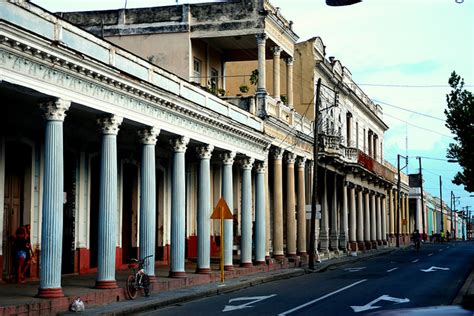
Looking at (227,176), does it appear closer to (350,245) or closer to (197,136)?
(197,136)

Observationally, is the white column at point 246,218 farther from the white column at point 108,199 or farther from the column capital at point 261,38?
the white column at point 108,199

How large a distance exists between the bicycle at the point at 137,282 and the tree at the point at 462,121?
1569 centimetres

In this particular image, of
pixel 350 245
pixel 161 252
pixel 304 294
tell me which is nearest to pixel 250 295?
pixel 304 294

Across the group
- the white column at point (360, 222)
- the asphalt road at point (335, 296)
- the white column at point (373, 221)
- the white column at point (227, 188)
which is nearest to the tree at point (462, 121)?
the asphalt road at point (335, 296)

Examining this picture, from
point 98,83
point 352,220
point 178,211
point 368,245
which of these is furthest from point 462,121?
point 368,245

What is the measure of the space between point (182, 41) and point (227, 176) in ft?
23.0

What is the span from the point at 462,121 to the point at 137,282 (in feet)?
54.9

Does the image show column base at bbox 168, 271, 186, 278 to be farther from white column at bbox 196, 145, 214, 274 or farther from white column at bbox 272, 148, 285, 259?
white column at bbox 272, 148, 285, 259

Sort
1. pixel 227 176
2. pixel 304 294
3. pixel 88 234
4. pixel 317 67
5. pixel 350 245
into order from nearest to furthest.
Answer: pixel 304 294 < pixel 88 234 < pixel 227 176 < pixel 317 67 < pixel 350 245

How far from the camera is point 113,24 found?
32500 mm

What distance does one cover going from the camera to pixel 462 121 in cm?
3017

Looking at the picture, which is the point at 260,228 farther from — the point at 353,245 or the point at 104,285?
the point at 353,245

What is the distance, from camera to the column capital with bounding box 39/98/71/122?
651 inches

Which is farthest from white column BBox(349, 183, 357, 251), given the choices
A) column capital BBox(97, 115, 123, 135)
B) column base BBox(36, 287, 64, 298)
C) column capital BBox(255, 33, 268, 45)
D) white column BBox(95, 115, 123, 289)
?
column base BBox(36, 287, 64, 298)
